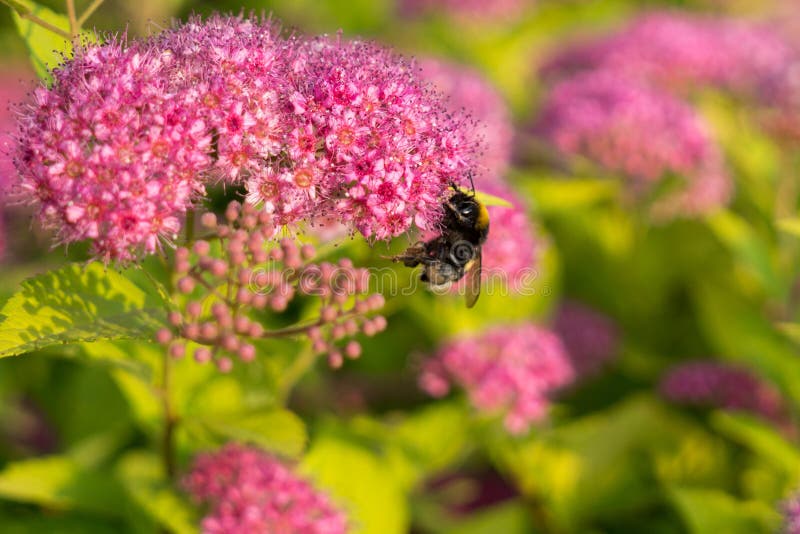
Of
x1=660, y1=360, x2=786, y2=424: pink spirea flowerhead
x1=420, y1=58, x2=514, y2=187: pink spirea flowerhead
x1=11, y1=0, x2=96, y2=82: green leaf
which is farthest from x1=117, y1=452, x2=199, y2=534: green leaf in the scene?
x1=660, y1=360, x2=786, y2=424: pink spirea flowerhead

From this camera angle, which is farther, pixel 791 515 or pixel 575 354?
pixel 575 354

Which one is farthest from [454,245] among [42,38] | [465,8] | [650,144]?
[465,8]

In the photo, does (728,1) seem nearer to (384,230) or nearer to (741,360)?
(741,360)

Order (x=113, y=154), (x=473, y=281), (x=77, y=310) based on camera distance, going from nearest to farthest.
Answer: (x=113, y=154) → (x=77, y=310) → (x=473, y=281)

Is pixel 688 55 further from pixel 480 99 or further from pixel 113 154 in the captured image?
pixel 113 154

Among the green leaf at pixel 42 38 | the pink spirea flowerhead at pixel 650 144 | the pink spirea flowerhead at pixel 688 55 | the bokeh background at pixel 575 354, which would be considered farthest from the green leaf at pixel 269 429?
the pink spirea flowerhead at pixel 688 55

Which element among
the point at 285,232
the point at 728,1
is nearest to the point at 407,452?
the point at 285,232
